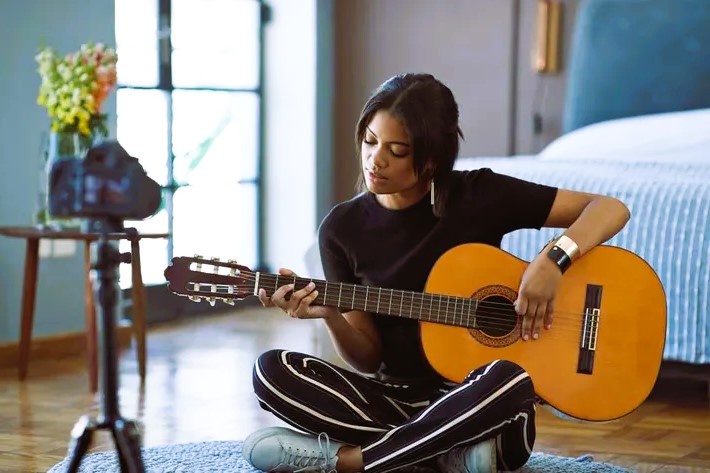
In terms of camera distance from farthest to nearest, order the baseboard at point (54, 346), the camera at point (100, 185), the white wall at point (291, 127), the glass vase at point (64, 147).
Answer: the white wall at point (291, 127), the baseboard at point (54, 346), the glass vase at point (64, 147), the camera at point (100, 185)

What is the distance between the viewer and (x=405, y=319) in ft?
7.07

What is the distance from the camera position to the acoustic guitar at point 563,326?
2086 mm

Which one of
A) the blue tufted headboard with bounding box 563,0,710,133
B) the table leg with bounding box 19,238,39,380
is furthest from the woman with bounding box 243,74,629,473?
the blue tufted headboard with bounding box 563,0,710,133

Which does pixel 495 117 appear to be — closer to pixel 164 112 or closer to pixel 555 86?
pixel 555 86

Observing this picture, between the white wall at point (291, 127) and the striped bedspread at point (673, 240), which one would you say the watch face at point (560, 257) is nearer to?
the striped bedspread at point (673, 240)

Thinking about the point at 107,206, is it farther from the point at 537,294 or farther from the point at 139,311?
the point at 139,311

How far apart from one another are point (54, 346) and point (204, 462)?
168 cm

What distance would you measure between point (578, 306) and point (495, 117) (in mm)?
2785

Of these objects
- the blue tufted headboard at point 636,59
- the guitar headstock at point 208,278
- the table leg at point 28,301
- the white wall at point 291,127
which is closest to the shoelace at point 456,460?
the guitar headstock at point 208,278

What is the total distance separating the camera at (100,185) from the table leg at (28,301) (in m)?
2.16

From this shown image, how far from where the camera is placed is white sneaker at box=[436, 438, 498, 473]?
6.55ft

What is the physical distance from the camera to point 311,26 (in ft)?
16.4

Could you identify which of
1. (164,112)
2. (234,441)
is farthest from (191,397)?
(164,112)

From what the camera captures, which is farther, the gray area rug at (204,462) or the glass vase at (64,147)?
the glass vase at (64,147)
